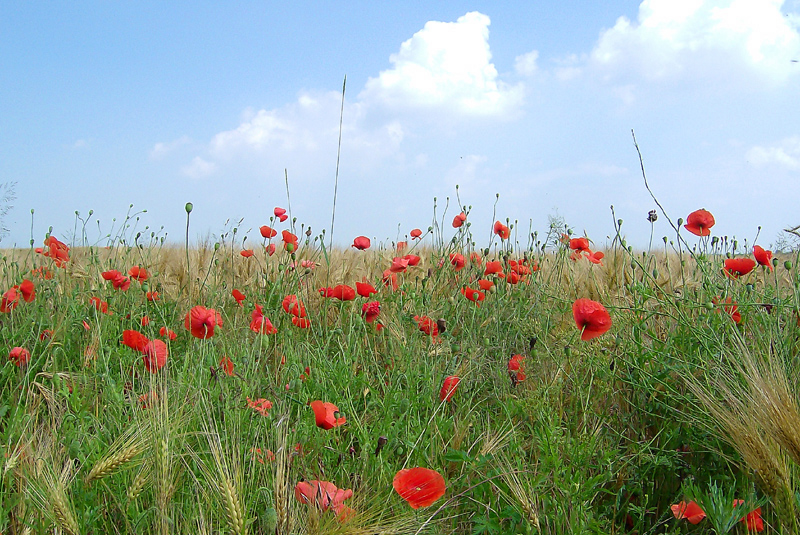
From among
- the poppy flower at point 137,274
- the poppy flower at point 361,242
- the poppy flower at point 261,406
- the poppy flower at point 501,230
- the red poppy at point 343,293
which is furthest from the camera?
the poppy flower at point 501,230

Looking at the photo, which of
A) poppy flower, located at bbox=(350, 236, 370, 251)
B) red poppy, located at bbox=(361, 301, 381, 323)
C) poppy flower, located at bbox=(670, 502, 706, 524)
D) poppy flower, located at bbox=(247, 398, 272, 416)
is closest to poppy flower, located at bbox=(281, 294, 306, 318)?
red poppy, located at bbox=(361, 301, 381, 323)

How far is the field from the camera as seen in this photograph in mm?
1150

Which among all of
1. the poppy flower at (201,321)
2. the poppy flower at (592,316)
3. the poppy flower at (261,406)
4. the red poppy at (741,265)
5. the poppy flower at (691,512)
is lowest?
the poppy flower at (691,512)

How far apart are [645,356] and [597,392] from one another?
188 mm

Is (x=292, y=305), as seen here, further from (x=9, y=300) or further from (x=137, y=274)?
(x=9, y=300)

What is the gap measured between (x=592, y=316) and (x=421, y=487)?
2.40ft

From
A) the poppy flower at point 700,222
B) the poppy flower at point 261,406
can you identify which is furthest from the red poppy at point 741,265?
the poppy flower at point 261,406

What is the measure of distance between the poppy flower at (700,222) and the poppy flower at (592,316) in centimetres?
87

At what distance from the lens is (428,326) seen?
206 centimetres

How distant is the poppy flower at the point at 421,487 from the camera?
45.0 inches

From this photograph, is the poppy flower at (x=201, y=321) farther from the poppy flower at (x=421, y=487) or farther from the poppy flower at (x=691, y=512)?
the poppy flower at (x=691, y=512)

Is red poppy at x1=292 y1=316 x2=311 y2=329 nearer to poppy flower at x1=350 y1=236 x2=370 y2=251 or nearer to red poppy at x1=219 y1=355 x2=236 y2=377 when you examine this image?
red poppy at x1=219 y1=355 x2=236 y2=377

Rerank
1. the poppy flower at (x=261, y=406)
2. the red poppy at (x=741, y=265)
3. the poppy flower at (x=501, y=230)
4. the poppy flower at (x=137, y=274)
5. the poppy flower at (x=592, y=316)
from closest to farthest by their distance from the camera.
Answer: the poppy flower at (x=261, y=406) < the poppy flower at (x=592, y=316) < the red poppy at (x=741, y=265) < the poppy flower at (x=137, y=274) < the poppy flower at (x=501, y=230)

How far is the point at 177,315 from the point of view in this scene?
2586 millimetres
